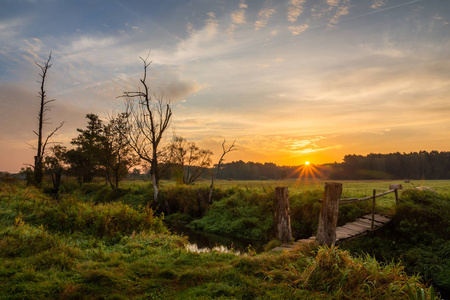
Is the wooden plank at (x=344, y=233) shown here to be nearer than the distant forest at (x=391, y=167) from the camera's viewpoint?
Yes

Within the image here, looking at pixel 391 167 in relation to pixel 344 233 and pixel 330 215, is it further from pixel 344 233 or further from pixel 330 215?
pixel 330 215

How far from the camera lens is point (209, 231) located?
57.6 ft

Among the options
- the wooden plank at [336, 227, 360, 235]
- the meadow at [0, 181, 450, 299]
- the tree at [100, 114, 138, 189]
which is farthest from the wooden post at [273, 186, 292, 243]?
the tree at [100, 114, 138, 189]

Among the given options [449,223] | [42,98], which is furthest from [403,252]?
[42,98]

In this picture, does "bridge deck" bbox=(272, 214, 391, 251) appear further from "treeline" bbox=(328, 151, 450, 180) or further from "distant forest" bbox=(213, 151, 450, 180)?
"treeline" bbox=(328, 151, 450, 180)

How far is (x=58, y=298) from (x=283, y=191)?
8.01 metres

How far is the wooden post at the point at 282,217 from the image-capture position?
34.7 ft

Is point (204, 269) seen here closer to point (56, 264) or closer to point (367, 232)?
point (56, 264)

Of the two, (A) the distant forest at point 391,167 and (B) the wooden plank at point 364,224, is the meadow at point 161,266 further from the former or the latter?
(A) the distant forest at point 391,167

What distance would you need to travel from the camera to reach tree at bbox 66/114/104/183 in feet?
108

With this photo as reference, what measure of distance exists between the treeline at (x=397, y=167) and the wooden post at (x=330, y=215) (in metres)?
59.0

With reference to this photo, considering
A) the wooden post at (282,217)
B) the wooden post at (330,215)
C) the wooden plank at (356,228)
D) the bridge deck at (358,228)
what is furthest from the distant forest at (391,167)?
the wooden post at (330,215)

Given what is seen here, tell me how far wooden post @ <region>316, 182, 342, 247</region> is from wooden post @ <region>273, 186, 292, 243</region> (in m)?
2.17

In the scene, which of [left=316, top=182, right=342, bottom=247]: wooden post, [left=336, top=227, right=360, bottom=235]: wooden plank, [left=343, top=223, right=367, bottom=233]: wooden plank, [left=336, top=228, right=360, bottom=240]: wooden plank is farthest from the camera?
[left=343, top=223, right=367, bottom=233]: wooden plank
